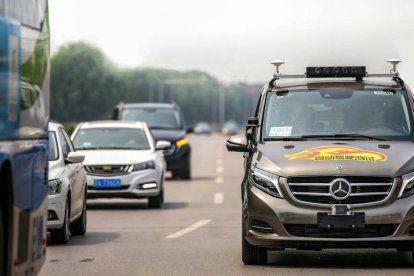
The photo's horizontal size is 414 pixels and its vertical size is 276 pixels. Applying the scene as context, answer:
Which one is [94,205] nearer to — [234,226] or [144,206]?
[144,206]

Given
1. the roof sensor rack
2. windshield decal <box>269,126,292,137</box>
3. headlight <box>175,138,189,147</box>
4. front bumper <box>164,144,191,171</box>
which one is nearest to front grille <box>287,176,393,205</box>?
windshield decal <box>269,126,292,137</box>

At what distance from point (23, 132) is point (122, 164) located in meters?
14.7

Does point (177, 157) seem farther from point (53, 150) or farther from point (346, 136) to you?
point (346, 136)

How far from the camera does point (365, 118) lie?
528 inches

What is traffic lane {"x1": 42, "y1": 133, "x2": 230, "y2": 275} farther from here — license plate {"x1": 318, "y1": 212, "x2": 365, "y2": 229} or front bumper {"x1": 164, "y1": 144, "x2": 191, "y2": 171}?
front bumper {"x1": 164, "y1": 144, "x2": 191, "y2": 171}

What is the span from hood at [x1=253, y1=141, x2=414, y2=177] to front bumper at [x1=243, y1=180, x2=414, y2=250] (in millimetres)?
217

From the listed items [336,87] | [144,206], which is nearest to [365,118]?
[336,87]

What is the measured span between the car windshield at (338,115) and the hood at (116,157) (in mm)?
9914

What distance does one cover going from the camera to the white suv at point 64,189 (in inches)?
609

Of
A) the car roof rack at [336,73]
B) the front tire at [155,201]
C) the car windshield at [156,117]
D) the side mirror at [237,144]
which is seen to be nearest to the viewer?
the side mirror at [237,144]

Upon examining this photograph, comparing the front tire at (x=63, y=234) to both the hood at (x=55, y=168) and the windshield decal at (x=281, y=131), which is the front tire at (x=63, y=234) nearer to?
the hood at (x=55, y=168)

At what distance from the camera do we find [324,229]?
12.2 metres

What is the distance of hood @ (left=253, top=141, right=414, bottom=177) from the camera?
12.3 metres

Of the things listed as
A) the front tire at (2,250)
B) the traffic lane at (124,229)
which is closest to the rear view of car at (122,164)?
the traffic lane at (124,229)
